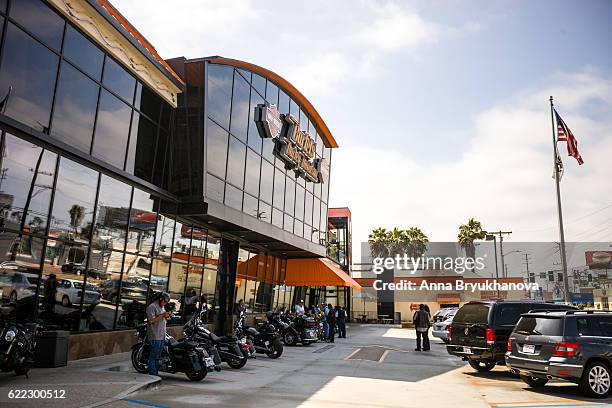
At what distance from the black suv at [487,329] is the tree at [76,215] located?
1065 centimetres

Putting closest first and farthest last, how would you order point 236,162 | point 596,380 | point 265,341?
point 596,380 → point 265,341 → point 236,162

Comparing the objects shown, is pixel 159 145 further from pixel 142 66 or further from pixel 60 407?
pixel 60 407

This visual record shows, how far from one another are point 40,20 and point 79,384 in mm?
8155

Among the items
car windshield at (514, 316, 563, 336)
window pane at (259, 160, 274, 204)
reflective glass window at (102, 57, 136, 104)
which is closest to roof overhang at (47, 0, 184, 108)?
reflective glass window at (102, 57, 136, 104)

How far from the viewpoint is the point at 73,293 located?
12.0m

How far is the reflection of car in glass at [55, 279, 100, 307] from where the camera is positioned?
456 inches

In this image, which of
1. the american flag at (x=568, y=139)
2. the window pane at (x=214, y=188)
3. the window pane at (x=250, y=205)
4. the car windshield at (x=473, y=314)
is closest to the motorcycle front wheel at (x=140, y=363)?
the window pane at (x=214, y=188)

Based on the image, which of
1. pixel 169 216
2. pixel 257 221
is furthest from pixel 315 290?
pixel 169 216

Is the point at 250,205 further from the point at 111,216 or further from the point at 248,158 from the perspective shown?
the point at 111,216

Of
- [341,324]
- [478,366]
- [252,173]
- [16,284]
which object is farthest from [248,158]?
[341,324]

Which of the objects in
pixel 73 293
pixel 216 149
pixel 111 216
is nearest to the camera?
pixel 73 293

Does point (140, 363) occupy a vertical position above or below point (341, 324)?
below

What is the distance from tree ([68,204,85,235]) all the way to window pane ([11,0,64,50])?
12.9 feet

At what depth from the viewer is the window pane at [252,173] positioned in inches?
782
